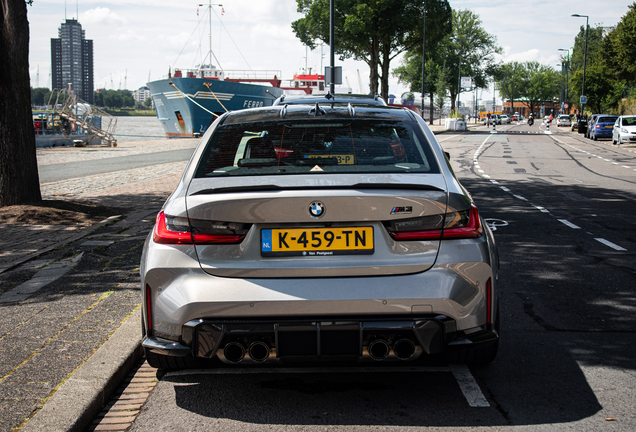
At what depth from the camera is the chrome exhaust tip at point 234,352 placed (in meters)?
3.02

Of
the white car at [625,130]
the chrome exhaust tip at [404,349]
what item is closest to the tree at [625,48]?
the white car at [625,130]

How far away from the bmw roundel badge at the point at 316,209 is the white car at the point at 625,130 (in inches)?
1346

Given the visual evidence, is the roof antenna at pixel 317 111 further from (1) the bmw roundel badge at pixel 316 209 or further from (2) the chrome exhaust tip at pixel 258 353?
(2) the chrome exhaust tip at pixel 258 353

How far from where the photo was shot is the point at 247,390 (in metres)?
3.49

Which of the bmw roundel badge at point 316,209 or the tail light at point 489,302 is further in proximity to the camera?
the tail light at point 489,302

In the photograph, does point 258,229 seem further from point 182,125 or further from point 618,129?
point 182,125

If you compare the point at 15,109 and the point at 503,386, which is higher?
the point at 15,109

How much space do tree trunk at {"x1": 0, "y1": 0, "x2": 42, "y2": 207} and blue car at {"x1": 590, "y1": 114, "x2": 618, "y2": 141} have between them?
3945cm

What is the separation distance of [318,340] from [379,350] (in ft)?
0.99

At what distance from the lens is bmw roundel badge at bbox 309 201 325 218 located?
2979 mm

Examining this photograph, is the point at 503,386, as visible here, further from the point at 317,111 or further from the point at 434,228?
the point at 317,111

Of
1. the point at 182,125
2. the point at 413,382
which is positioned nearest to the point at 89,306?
the point at 413,382

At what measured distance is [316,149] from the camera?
3494 millimetres

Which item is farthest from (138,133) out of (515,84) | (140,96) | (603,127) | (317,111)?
(515,84)
